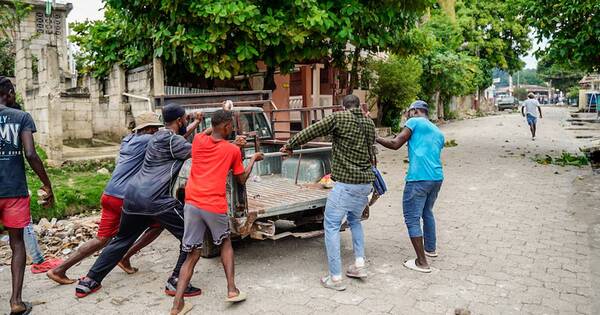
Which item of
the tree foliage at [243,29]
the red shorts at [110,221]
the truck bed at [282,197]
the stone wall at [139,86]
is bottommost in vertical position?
the red shorts at [110,221]

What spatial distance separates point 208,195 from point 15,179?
64.6 inches

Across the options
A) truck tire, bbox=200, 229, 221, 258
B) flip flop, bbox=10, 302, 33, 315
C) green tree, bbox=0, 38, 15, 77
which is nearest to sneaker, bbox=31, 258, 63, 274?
flip flop, bbox=10, 302, 33, 315

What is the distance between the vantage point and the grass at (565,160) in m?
11.8

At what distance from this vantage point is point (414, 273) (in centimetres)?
494

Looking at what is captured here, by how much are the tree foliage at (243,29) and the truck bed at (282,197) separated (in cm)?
381

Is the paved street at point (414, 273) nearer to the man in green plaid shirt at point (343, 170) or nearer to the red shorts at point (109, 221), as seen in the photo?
the man in green plaid shirt at point (343, 170)

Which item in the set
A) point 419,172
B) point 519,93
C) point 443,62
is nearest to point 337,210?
point 419,172

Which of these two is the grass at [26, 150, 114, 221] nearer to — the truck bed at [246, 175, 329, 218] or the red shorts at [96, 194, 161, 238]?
the red shorts at [96, 194, 161, 238]

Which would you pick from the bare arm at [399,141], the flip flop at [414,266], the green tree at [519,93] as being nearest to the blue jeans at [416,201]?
the flip flop at [414,266]

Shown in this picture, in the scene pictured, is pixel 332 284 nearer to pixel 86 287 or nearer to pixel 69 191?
pixel 86 287

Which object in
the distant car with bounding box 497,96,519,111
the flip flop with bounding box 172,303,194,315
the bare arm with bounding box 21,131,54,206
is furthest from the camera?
the distant car with bounding box 497,96,519,111

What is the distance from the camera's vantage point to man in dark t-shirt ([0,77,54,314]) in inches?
162

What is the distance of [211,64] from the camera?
929 centimetres

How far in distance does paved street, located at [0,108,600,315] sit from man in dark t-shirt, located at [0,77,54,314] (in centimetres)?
44
